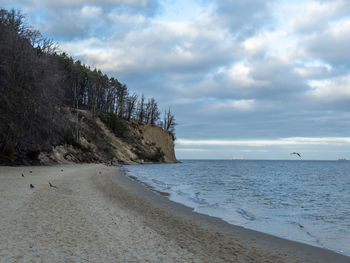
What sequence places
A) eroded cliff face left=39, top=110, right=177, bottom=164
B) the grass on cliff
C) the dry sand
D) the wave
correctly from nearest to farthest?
the dry sand < the wave < eroded cliff face left=39, top=110, right=177, bottom=164 < the grass on cliff

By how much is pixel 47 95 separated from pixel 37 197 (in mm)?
19142

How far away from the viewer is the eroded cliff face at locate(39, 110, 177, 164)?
4803 cm

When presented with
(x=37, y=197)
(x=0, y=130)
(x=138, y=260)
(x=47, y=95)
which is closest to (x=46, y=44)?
(x=47, y=95)

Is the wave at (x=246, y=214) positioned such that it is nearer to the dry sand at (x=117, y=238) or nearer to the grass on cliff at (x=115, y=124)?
the dry sand at (x=117, y=238)

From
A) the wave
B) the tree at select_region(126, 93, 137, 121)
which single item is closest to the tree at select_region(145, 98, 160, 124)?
the tree at select_region(126, 93, 137, 121)

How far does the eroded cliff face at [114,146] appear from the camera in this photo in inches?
1891

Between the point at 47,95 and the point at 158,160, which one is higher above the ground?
the point at 47,95

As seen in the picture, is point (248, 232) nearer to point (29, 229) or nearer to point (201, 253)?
point (201, 253)

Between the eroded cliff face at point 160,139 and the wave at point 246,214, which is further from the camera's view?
the eroded cliff face at point 160,139

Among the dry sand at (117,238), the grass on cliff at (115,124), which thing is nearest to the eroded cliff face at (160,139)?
the grass on cliff at (115,124)

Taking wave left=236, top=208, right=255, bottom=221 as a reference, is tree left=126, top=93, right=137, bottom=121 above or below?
above

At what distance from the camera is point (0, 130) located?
84.6ft

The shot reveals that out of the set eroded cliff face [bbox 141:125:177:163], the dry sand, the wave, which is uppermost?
eroded cliff face [bbox 141:125:177:163]

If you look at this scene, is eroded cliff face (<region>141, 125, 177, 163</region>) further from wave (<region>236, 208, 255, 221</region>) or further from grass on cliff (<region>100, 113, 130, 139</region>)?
wave (<region>236, 208, 255, 221</region>)
